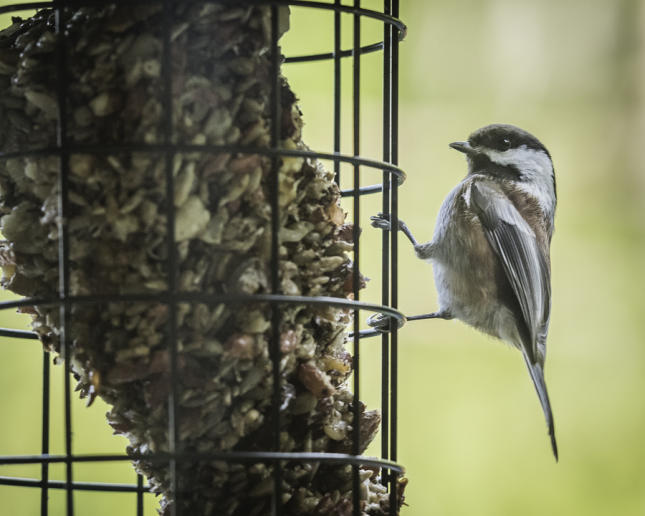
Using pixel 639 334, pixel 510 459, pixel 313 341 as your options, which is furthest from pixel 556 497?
pixel 313 341

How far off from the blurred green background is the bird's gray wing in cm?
110

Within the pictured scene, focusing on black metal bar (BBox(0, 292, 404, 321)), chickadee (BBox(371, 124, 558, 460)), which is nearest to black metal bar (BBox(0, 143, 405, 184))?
black metal bar (BBox(0, 292, 404, 321))

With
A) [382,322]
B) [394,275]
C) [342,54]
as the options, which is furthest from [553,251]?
[394,275]

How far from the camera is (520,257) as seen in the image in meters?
3.22

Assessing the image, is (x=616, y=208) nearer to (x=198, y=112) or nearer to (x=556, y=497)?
(x=556, y=497)

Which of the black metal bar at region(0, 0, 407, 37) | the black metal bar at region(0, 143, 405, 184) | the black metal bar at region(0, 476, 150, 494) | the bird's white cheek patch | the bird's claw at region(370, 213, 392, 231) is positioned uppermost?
the black metal bar at region(0, 0, 407, 37)

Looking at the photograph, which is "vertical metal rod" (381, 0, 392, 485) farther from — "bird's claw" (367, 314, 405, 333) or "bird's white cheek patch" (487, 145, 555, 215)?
"bird's white cheek patch" (487, 145, 555, 215)

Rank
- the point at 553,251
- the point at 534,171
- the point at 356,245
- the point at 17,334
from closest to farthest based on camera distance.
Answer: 1. the point at 356,245
2. the point at 17,334
3. the point at 534,171
4. the point at 553,251

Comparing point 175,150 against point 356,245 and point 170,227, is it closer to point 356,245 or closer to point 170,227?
point 170,227

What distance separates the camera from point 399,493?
7.19ft

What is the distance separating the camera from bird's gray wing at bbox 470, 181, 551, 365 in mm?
3199

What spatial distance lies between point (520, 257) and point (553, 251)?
168 cm

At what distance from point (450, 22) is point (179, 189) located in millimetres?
3380

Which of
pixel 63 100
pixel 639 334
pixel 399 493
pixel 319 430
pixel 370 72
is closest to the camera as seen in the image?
pixel 63 100
